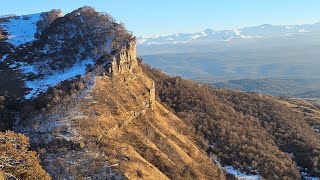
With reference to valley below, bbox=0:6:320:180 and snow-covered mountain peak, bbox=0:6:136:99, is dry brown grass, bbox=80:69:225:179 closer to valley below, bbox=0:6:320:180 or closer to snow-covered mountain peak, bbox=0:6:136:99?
valley below, bbox=0:6:320:180

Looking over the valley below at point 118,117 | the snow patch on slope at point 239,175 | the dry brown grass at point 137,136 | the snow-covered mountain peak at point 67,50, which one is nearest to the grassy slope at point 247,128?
the valley below at point 118,117

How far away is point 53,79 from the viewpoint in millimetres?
92750

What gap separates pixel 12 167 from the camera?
28.8 metres

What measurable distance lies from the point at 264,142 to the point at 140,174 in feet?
159

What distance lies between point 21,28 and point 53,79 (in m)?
40.9

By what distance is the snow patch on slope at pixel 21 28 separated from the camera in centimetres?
11675

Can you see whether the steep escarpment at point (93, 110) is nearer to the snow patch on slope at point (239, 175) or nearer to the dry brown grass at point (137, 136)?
the dry brown grass at point (137, 136)

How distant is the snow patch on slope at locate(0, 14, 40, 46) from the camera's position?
117 metres

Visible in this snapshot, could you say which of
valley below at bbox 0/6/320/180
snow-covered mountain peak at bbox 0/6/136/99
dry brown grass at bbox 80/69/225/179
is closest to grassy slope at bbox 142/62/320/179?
valley below at bbox 0/6/320/180

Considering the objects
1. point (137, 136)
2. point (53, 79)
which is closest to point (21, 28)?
point (53, 79)

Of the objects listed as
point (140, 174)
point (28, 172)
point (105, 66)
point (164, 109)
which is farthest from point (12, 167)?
point (164, 109)

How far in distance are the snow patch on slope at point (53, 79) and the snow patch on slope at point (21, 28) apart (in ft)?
78.1

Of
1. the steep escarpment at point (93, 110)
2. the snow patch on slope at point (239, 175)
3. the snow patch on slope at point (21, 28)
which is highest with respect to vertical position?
the snow patch on slope at point (21, 28)

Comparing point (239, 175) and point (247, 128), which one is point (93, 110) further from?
point (247, 128)
